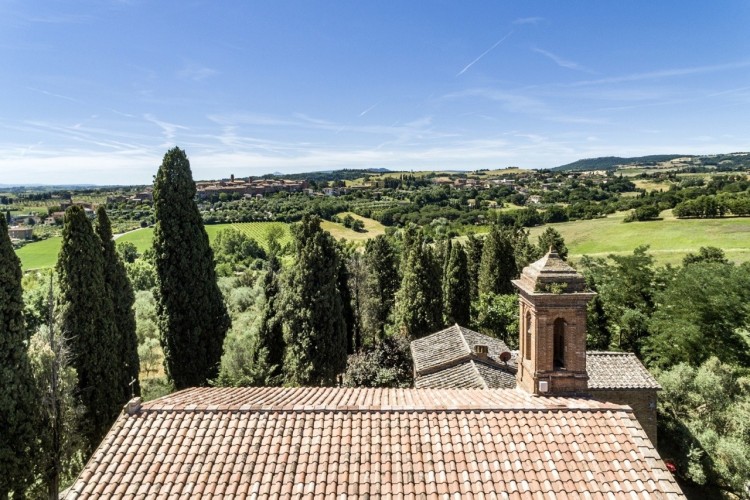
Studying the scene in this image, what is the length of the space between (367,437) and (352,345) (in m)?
26.4

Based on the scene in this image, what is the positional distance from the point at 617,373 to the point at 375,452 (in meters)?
15.8

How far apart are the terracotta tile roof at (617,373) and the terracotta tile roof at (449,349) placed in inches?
146

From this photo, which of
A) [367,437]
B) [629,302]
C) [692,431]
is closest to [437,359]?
[692,431]

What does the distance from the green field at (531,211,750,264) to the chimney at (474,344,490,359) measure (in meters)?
38.8

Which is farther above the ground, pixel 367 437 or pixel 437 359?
pixel 367 437

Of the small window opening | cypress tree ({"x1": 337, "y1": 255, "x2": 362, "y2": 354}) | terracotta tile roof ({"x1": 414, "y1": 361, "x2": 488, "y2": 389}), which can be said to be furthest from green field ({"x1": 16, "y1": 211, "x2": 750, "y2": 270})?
the small window opening

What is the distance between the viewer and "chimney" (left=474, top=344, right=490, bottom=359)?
67.9 feet

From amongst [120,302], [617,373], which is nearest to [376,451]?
[617,373]

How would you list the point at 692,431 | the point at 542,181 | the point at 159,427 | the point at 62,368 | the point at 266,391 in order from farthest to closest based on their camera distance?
1. the point at 542,181
2. the point at 692,431
3. the point at 62,368
4. the point at 266,391
5. the point at 159,427

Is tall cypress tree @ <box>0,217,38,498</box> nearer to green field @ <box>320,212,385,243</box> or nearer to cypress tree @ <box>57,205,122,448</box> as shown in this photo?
cypress tree @ <box>57,205,122,448</box>

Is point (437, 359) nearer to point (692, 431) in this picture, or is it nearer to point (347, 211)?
point (692, 431)

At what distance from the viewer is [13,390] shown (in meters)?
12.6

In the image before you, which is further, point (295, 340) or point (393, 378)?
point (393, 378)

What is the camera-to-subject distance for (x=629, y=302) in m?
31.9
